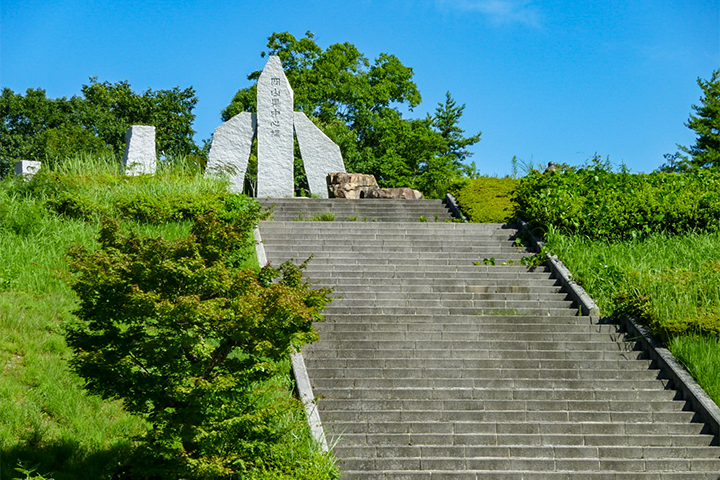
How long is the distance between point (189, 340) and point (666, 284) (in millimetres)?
8045

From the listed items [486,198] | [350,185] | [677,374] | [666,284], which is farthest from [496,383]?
[350,185]

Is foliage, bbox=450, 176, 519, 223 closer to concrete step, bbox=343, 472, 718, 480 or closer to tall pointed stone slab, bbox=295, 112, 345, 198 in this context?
tall pointed stone slab, bbox=295, 112, 345, 198

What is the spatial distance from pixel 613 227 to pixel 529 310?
420cm

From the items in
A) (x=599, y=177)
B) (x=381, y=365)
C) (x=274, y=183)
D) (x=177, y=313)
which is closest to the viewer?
(x=177, y=313)

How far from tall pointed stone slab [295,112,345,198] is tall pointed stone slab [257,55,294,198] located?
2.82 feet

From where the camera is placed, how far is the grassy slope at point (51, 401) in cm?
723

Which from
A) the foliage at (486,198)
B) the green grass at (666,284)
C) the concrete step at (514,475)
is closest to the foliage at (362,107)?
the foliage at (486,198)

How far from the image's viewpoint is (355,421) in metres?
8.69

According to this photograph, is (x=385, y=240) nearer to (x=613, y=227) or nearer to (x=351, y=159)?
(x=613, y=227)

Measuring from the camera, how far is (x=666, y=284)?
11.0 metres

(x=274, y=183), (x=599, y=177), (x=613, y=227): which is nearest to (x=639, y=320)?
(x=613, y=227)

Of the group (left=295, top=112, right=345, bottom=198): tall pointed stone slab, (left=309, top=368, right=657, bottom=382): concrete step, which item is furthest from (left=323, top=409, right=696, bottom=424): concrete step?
(left=295, top=112, right=345, bottom=198): tall pointed stone slab

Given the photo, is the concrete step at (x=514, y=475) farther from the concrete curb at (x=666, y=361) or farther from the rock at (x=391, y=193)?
the rock at (x=391, y=193)

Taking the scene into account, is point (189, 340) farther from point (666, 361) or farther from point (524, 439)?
point (666, 361)
